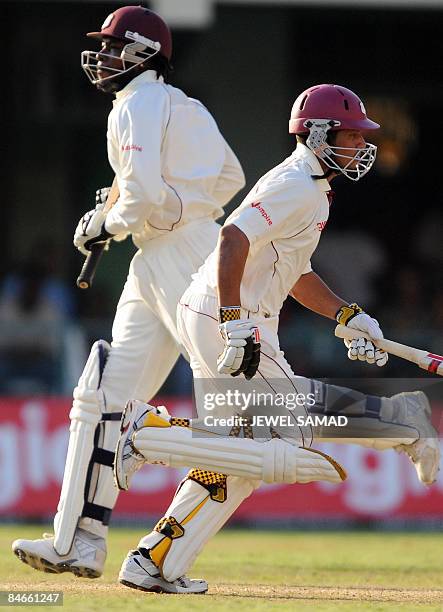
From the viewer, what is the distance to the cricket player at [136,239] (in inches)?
211

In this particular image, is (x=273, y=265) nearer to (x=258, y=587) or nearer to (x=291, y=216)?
A: (x=291, y=216)

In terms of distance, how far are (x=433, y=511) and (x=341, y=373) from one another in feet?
4.52

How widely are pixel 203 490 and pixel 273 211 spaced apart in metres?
1.04

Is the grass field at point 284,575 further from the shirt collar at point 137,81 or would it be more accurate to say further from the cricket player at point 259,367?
the shirt collar at point 137,81

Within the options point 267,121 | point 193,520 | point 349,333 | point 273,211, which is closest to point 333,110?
point 273,211

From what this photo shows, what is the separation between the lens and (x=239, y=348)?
470 centimetres

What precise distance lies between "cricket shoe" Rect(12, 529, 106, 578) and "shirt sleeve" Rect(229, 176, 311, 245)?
1440 mm

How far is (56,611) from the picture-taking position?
4418mm

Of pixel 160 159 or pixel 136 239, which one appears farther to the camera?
pixel 136 239

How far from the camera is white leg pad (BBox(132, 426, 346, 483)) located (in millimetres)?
4836

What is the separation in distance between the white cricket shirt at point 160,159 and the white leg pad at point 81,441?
0.56 m

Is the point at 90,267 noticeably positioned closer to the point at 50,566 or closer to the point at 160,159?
the point at 160,159

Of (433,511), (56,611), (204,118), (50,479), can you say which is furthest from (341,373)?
(56,611)

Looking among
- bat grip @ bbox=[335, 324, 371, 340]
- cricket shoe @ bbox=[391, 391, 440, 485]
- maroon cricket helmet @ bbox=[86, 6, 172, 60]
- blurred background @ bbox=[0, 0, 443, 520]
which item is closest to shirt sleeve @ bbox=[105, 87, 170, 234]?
maroon cricket helmet @ bbox=[86, 6, 172, 60]
